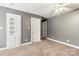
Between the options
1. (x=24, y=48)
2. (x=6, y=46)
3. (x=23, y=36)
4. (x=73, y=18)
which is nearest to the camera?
(x=6, y=46)

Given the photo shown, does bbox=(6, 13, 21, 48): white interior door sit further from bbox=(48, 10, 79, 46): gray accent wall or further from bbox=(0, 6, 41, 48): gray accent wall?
bbox=(48, 10, 79, 46): gray accent wall

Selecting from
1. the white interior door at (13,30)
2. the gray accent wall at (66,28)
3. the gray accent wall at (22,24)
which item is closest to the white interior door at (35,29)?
the gray accent wall at (22,24)

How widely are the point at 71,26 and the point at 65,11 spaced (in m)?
0.75

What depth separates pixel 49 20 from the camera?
2828 mm

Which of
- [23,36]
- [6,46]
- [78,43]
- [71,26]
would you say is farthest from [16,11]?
[78,43]

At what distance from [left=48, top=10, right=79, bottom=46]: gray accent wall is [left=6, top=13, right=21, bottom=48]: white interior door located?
1123 millimetres

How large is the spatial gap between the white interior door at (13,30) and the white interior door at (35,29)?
1.35 ft

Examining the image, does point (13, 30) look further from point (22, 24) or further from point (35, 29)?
point (35, 29)

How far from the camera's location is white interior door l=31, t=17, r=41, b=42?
2.46 m

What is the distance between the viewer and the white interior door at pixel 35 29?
2.46 metres

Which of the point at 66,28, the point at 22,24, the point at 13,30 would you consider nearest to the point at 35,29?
the point at 22,24

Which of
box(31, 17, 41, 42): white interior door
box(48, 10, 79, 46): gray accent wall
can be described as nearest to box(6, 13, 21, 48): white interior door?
box(31, 17, 41, 42): white interior door

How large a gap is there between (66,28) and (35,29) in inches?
55.0

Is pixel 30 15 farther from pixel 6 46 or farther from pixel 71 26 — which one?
pixel 71 26
